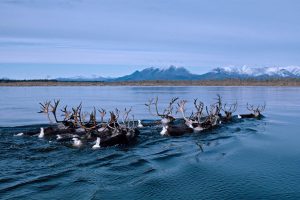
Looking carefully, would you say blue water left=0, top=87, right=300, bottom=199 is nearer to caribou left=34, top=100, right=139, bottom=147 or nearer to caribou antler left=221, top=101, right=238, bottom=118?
caribou left=34, top=100, right=139, bottom=147

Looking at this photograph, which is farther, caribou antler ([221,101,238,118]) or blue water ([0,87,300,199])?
caribou antler ([221,101,238,118])

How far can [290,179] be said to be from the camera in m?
11.6

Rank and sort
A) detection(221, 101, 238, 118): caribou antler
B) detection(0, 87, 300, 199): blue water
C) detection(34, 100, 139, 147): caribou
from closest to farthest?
detection(0, 87, 300, 199): blue water
detection(34, 100, 139, 147): caribou
detection(221, 101, 238, 118): caribou antler

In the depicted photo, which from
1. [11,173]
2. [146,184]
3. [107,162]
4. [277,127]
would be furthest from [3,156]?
[277,127]

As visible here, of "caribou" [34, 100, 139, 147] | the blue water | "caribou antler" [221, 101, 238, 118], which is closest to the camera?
the blue water

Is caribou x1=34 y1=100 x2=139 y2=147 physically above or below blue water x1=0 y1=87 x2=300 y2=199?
above

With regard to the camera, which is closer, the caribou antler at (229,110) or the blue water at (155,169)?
the blue water at (155,169)

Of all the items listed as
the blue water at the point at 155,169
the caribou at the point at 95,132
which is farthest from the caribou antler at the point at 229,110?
the caribou at the point at 95,132

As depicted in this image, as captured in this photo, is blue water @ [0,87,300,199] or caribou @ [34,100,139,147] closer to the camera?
blue water @ [0,87,300,199]

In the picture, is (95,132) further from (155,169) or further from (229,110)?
(229,110)

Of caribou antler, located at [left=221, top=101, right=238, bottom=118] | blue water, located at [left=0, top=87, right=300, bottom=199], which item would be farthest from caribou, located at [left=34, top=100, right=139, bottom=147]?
caribou antler, located at [left=221, top=101, right=238, bottom=118]

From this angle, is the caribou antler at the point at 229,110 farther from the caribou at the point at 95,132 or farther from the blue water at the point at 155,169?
the caribou at the point at 95,132

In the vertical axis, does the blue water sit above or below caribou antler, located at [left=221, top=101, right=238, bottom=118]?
below

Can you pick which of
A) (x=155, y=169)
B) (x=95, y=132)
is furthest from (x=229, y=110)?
(x=155, y=169)
